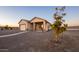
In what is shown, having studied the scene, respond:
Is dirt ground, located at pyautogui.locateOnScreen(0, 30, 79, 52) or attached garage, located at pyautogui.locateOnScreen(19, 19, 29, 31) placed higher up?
attached garage, located at pyautogui.locateOnScreen(19, 19, 29, 31)

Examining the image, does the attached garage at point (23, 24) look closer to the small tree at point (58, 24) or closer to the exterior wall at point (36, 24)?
the exterior wall at point (36, 24)

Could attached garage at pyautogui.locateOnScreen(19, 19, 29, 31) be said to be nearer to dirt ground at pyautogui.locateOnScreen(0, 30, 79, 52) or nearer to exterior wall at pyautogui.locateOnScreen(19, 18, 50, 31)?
exterior wall at pyautogui.locateOnScreen(19, 18, 50, 31)

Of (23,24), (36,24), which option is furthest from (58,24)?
(23,24)

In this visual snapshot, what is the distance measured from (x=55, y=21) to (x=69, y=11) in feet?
0.87

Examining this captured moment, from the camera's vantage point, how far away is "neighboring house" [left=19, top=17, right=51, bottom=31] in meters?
2.12

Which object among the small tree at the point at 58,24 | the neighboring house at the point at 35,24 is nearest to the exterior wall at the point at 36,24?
the neighboring house at the point at 35,24

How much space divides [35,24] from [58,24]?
362mm

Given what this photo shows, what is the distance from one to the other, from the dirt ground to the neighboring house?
0.41ft

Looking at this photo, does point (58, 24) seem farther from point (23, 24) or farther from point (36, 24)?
point (23, 24)

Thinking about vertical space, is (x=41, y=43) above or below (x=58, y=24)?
below

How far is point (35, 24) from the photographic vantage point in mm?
2154

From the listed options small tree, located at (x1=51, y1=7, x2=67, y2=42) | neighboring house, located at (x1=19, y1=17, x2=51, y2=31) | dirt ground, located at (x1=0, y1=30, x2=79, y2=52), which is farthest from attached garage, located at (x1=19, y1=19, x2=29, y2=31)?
small tree, located at (x1=51, y1=7, x2=67, y2=42)

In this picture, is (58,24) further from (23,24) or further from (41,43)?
(23,24)
